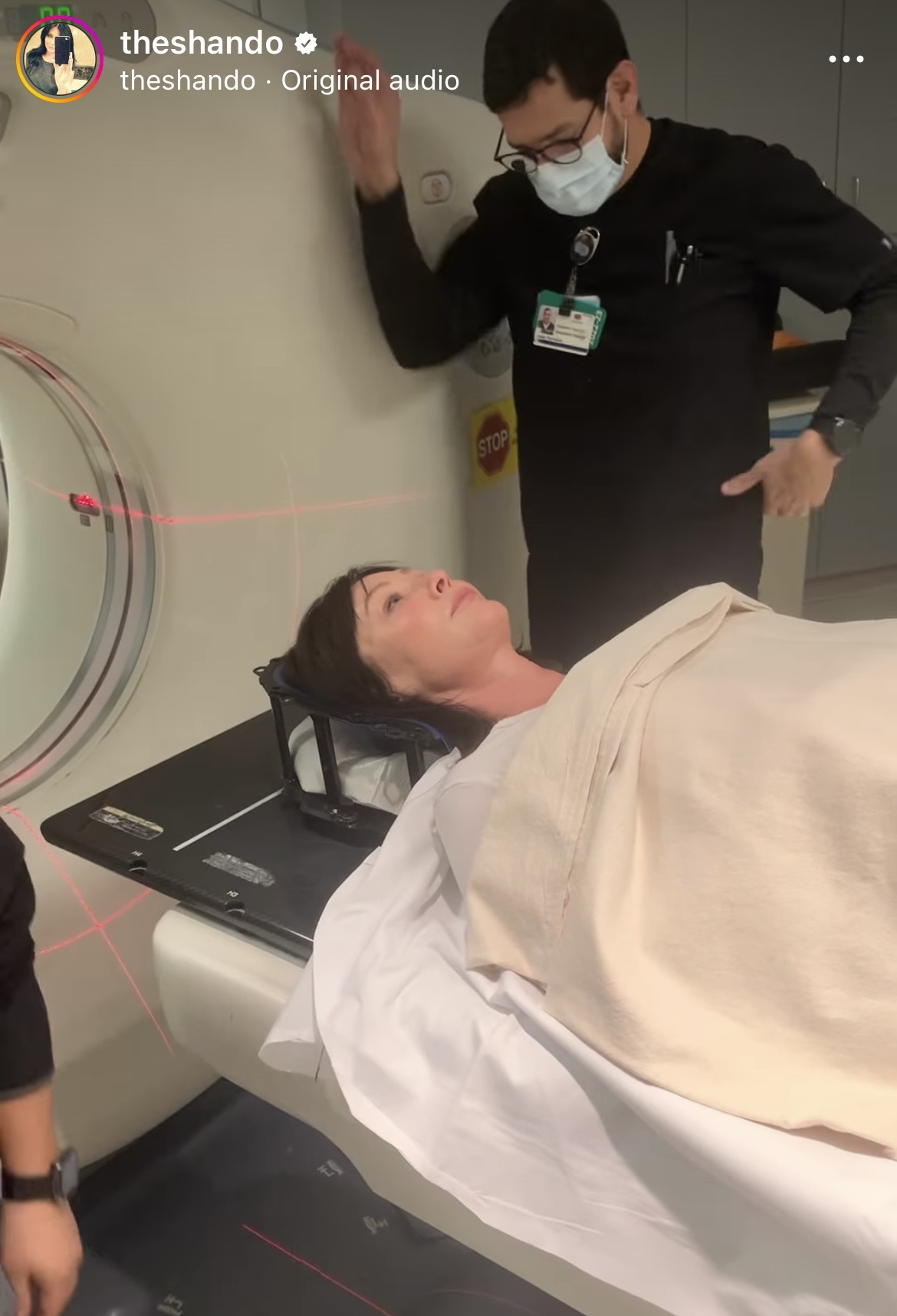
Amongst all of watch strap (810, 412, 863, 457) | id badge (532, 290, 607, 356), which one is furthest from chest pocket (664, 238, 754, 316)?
watch strap (810, 412, 863, 457)

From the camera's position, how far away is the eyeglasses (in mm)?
1485

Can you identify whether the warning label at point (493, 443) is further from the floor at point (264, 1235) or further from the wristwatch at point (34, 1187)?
the wristwatch at point (34, 1187)

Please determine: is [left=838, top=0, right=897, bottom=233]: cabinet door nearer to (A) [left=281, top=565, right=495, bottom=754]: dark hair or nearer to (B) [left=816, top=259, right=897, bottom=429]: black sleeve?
(B) [left=816, top=259, right=897, bottom=429]: black sleeve

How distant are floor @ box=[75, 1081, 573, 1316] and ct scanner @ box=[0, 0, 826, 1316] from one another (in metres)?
0.07

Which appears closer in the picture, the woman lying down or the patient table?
the woman lying down

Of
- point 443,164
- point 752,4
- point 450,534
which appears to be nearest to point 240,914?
point 450,534

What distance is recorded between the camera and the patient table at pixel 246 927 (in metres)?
0.98

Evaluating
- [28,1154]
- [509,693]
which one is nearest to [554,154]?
[509,693]

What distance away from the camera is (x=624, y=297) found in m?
1.58

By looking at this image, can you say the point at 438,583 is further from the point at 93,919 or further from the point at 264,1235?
the point at 264,1235

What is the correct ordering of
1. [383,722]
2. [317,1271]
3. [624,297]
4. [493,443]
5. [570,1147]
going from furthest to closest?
[493,443]
[624,297]
[317,1271]
[383,722]
[570,1147]

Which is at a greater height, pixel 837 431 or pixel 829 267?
pixel 829 267

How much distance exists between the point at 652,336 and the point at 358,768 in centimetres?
81

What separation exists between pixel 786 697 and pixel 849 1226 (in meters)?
0.45
